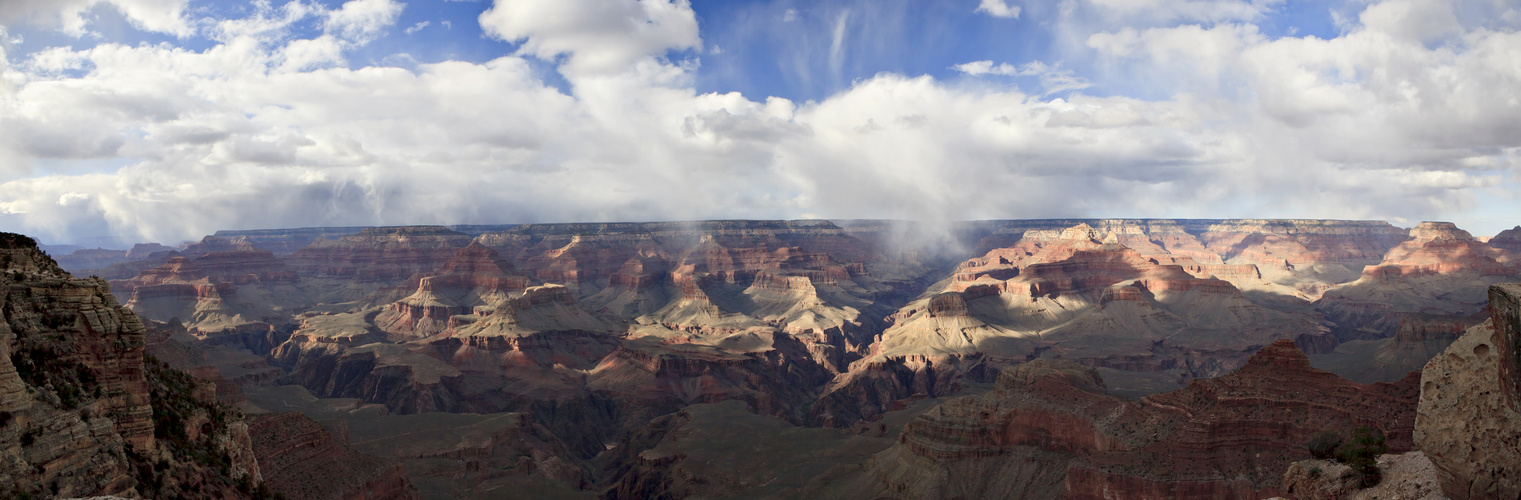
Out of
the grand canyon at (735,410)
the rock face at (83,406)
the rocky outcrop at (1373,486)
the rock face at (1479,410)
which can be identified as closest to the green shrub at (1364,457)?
the rocky outcrop at (1373,486)

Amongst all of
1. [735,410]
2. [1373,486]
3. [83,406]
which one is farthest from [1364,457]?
[735,410]

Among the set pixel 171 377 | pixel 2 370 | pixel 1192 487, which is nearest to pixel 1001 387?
pixel 1192 487

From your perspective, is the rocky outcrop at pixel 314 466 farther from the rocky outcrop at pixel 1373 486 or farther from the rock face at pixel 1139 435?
the rocky outcrop at pixel 1373 486

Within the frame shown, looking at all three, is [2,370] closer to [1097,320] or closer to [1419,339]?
[1419,339]

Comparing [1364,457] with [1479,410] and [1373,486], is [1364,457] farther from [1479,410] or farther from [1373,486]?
[1479,410]

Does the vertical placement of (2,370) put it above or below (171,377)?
above
